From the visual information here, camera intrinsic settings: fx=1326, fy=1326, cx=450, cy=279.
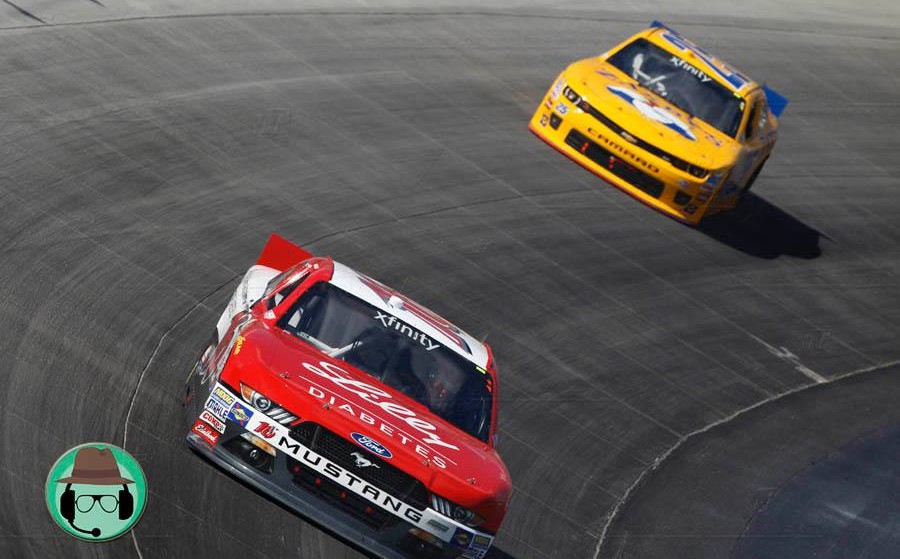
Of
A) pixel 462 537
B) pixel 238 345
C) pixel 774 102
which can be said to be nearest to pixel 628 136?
pixel 774 102

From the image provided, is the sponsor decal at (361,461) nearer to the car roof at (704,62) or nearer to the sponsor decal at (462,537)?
the sponsor decal at (462,537)

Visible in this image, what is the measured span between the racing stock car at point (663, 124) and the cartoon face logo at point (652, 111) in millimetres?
15

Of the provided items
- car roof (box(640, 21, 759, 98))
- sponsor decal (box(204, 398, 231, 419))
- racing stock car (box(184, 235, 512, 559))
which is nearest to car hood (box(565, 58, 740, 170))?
car roof (box(640, 21, 759, 98))

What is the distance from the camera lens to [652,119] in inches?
609

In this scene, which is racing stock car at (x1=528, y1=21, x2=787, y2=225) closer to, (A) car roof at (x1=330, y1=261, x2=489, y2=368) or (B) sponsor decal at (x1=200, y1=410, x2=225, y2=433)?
(A) car roof at (x1=330, y1=261, x2=489, y2=368)

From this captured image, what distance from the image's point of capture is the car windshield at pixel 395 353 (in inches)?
330

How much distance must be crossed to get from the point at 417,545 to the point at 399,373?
123 cm

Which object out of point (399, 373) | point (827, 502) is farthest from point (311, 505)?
point (827, 502)

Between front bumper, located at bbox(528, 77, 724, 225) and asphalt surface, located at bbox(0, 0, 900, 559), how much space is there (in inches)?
8.1

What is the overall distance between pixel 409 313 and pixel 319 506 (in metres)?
1.83

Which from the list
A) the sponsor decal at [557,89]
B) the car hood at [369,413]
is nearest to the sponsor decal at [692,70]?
the sponsor decal at [557,89]

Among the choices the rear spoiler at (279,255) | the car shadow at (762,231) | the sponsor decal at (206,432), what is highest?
the sponsor decal at (206,432)

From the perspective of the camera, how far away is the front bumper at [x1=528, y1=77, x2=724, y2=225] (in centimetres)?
1533

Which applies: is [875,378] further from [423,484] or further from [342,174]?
[423,484]
